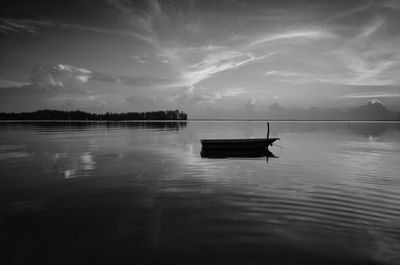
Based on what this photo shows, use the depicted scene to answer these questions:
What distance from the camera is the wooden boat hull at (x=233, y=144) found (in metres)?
31.4

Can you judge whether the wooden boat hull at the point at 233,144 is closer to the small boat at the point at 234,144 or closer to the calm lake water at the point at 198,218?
the small boat at the point at 234,144

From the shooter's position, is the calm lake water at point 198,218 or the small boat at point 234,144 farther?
the small boat at point 234,144

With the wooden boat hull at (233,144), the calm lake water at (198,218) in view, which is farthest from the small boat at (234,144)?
the calm lake water at (198,218)

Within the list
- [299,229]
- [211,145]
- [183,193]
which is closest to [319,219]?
[299,229]

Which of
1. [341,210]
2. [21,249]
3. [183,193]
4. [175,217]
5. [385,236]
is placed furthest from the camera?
[183,193]

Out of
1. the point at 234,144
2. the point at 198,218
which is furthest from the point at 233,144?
the point at 198,218

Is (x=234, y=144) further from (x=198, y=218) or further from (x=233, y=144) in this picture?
(x=198, y=218)

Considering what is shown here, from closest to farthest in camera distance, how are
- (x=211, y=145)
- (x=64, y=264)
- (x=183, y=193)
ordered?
(x=64, y=264), (x=183, y=193), (x=211, y=145)

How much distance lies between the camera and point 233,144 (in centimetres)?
3184

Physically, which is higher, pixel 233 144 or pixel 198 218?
pixel 233 144

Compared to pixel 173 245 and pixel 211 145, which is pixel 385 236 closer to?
pixel 173 245

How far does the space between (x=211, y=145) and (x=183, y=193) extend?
1850cm

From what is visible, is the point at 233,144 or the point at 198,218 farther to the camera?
the point at 233,144

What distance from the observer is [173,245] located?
7.54 meters
